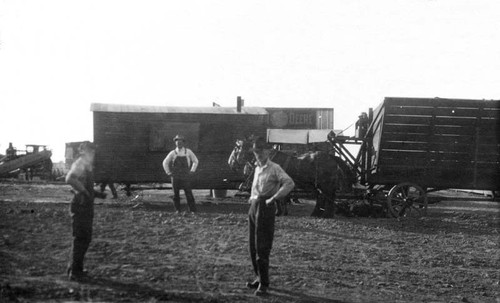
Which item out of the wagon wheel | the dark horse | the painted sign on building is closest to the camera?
the wagon wheel

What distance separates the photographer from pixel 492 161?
13789 mm

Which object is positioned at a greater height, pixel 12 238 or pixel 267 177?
pixel 267 177

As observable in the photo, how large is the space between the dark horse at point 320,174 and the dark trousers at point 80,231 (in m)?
7.43

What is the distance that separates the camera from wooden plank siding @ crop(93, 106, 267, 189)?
1767 cm

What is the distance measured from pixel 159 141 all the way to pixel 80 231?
11102 millimetres

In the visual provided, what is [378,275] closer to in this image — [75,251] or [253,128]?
[75,251]

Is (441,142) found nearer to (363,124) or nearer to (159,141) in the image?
(363,124)

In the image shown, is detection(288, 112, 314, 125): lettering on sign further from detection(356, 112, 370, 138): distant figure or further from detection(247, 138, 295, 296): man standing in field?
detection(247, 138, 295, 296): man standing in field

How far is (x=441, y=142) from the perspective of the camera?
543 inches

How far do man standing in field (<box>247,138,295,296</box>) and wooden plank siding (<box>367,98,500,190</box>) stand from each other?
7.37 meters

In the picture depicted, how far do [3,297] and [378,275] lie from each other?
17.4 ft

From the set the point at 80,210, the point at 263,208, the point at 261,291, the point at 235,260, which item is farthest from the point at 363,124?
the point at 80,210

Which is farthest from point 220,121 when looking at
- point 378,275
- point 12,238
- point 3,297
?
point 3,297

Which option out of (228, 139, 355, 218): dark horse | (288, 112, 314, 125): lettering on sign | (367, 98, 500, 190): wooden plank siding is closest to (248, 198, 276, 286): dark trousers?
(228, 139, 355, 218): dark horse
